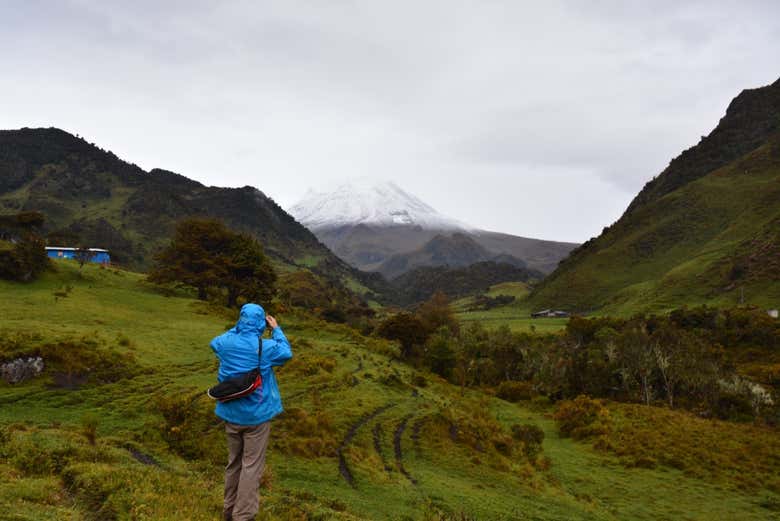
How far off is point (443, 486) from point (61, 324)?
26397 mm

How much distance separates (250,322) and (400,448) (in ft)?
47.8

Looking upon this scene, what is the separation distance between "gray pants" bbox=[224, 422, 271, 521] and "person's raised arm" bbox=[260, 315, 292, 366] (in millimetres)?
1019

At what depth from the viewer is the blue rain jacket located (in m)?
7.30

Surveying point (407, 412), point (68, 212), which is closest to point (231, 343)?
point (407, 412)

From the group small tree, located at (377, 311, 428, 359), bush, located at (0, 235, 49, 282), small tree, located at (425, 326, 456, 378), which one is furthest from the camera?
small tree, located at (377, 311, 428, 359)

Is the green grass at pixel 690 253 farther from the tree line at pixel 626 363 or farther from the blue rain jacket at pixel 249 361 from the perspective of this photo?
the blue rain jacket at pixel 249 361

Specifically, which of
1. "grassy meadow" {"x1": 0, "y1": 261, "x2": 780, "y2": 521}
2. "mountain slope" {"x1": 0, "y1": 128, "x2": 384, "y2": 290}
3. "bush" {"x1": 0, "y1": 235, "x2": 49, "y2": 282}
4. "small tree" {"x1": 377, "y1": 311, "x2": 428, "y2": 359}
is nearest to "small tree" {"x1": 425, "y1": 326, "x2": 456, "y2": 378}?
"small tree" {"x1": 377, "y1": 311, "x2": 428, "y2": 359}

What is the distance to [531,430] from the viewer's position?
30.1m

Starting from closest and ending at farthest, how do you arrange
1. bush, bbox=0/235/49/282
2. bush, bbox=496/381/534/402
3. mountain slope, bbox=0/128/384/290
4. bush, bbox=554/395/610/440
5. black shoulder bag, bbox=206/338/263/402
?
black shoulder bag, bbox=206/338/263/402, bush, bbox=554/395/610/440, bush, bbox=0/235/49/282, bush, bbox=496/381/534/402, mountain slope, bbox=0/128/384/290

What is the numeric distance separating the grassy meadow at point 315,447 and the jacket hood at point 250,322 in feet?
10.4

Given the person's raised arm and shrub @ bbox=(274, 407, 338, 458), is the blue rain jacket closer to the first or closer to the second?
the person's raised arm

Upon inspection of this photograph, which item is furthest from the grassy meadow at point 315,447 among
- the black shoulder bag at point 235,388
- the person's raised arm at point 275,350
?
the person's raised arm at point 275,350

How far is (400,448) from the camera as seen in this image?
20.0 meters

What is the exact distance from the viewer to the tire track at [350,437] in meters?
15.2
